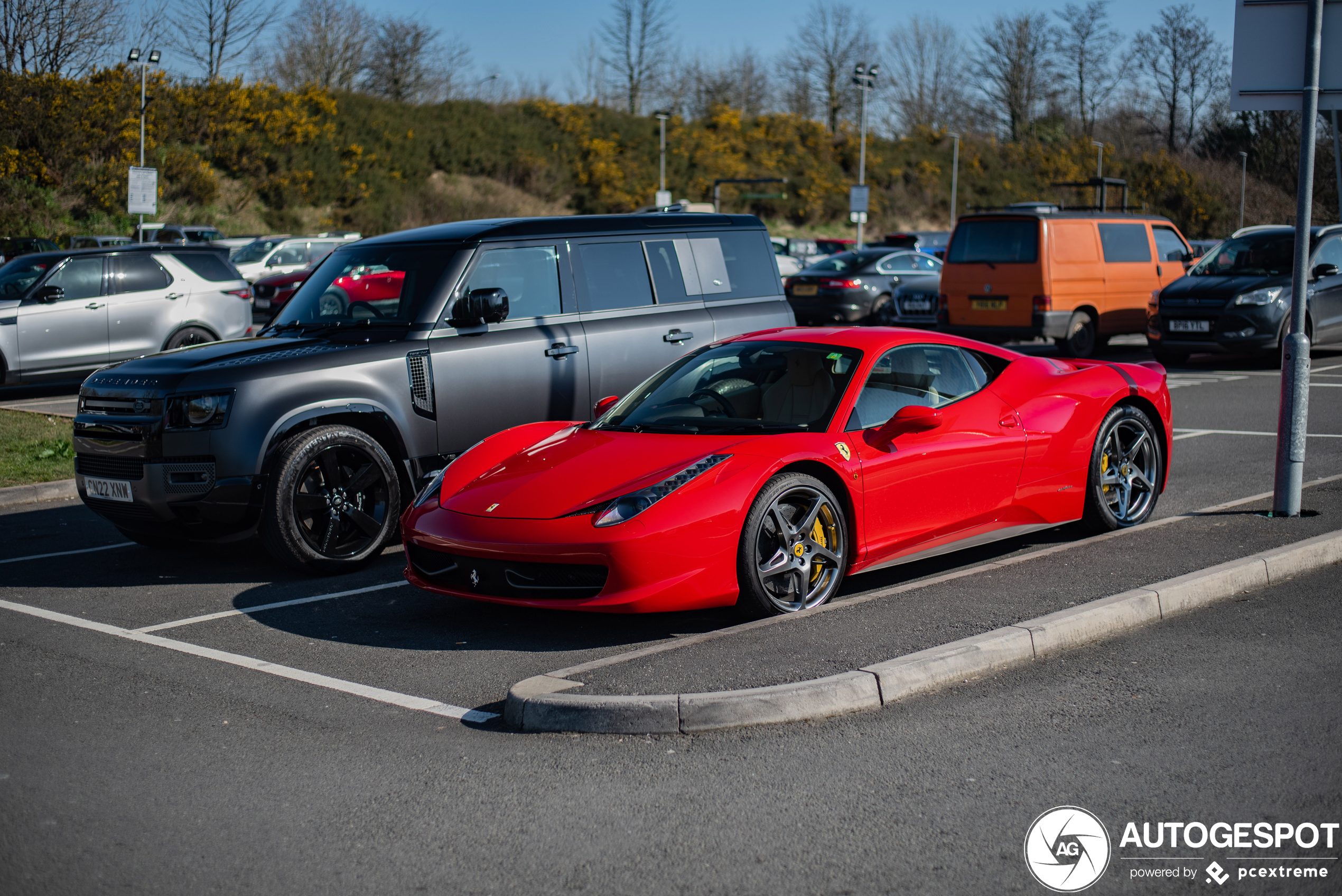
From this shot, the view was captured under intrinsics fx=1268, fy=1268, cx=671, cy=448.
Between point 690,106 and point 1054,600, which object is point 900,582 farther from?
point 690,106

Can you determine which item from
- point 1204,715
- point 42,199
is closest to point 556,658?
point 1204,715

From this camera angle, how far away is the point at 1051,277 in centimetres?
1731

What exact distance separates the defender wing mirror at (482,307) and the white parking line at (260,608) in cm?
172

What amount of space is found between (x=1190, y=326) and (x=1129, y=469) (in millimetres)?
10724

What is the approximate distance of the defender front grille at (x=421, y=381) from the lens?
24.3 feet

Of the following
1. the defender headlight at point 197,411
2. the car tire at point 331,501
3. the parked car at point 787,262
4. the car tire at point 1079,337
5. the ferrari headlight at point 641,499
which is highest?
the parked car at point 787,262

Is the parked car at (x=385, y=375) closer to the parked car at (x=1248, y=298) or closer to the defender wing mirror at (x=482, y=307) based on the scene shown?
the defender wing mirror at (x=482, y=307)

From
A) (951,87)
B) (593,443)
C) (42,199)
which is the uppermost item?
(951,87)

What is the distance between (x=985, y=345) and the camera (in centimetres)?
716

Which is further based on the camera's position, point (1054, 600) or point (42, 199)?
point (42, 199)

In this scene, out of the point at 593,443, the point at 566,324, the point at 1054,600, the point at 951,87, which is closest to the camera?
the point at 1054,600

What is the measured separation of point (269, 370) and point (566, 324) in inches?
79.3

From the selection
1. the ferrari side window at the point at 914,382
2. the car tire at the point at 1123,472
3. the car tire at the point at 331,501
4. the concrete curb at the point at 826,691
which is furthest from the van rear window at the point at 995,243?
the concrete curb at the point at 826,691

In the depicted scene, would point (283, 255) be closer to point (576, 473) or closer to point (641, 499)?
point (576, 473)
